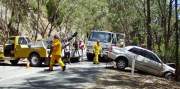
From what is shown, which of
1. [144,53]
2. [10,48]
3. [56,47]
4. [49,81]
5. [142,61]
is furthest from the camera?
[10,48]

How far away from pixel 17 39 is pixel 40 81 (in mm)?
9949

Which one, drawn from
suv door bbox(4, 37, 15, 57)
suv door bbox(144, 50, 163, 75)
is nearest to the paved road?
suv door bbox(4, 37, 15, 57)

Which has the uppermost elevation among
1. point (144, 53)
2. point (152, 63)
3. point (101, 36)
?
point (101, 36)

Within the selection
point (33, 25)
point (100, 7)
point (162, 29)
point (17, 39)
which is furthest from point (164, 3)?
point (100, 7)

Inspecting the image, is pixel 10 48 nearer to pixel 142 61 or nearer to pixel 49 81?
pixel 142 61

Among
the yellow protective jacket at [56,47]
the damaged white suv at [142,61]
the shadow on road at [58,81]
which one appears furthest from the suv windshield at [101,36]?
the shadow on road at [58,81]

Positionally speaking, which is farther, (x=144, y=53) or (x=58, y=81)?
(x=144, y=53)

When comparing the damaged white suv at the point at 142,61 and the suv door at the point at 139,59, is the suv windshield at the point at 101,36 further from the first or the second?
the suv door at the point at 139,59

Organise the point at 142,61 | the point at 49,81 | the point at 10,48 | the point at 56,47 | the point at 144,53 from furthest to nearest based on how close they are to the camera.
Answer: the point at 10,48 → the point at 144,53 → the point at 142,61 → the point at 56,47 → the point at 49,81

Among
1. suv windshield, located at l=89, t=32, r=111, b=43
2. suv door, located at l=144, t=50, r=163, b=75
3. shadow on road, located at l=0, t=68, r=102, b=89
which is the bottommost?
shadow on road, located at l=0, t=68, r=102, b=89

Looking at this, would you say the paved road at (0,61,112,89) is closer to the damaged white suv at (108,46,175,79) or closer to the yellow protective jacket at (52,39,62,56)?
the yellow protective jacket at (52,39,62,56)

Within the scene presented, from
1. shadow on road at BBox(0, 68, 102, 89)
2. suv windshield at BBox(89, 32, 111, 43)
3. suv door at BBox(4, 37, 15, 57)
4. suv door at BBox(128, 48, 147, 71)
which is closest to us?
shadow on road at BBox(0, 68, 102, 89)

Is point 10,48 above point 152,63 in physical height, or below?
above

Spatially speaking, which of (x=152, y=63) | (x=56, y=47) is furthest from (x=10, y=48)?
(x=152, y=63)
